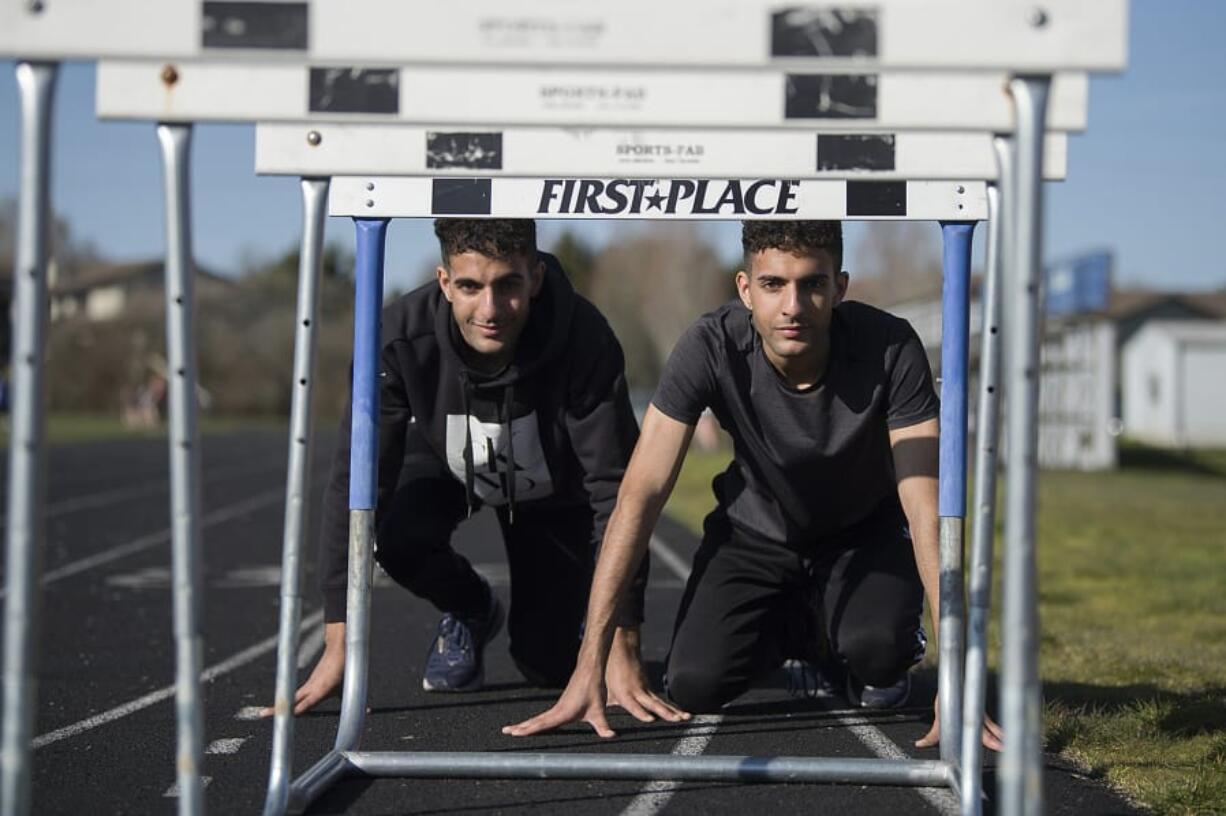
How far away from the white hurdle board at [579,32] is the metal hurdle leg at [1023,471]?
15cm

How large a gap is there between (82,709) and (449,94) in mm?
3876

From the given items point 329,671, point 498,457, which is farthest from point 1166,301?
point 329,671

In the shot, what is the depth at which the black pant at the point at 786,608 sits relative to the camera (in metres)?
6.25

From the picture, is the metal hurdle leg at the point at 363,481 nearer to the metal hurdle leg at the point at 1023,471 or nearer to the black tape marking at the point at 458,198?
the black tape marking at the point at 458,198

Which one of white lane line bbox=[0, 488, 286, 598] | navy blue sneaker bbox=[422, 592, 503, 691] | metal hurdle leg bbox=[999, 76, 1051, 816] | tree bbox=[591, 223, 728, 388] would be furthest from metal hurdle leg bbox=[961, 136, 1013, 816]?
tree bbox=[591, 223, 728, 388]

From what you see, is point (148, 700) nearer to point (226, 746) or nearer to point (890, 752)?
point (226, 746)

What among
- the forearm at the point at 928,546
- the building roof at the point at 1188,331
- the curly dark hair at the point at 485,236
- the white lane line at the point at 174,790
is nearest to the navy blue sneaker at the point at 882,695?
the forearm at the point at 928,546

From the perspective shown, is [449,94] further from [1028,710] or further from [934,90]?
[1028,710]

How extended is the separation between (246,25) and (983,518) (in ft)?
7.60

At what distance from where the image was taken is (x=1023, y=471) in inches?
141

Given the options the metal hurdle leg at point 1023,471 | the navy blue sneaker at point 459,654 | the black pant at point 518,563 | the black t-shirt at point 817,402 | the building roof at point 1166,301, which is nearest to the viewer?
the metal hurdle leg at point 1023,471

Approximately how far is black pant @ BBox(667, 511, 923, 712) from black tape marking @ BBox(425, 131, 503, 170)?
105 inches

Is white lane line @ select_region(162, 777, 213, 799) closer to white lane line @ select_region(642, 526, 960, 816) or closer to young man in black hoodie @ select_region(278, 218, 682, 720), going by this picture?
young man in black hoodie @ select_region(278, 218, 682, 720)

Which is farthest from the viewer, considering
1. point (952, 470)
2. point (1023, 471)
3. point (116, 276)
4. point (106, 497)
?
point (116, 276)
